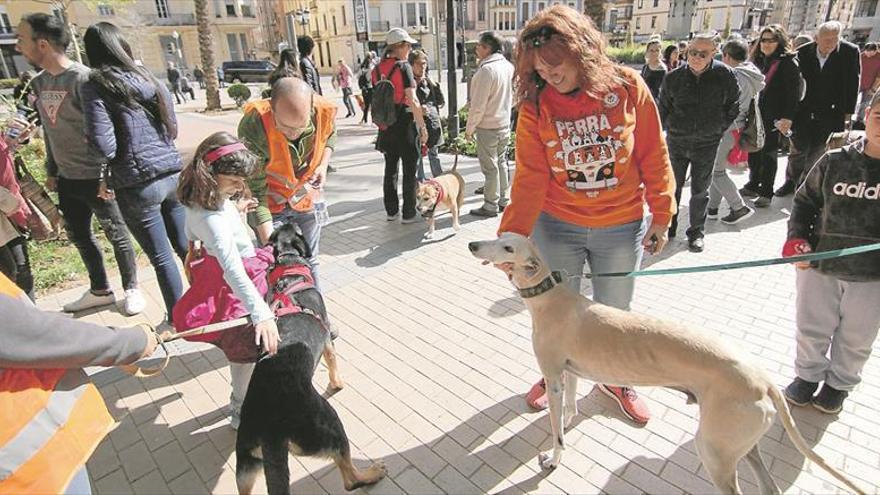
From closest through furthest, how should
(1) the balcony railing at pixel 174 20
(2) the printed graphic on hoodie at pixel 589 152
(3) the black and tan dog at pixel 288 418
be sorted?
(3) the black and tan dog at pixel 288 418, (2) the printed graphic on hoodie at pixel 589 152, (1) the balcony railing at pixel 174 20

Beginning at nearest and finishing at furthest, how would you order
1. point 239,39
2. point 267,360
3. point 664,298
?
point 267,360 < point 664,298 < point 239,39

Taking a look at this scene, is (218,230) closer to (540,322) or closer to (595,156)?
(540,322)

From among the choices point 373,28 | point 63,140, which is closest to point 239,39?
point 373,28

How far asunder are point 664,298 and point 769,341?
2.94 feet

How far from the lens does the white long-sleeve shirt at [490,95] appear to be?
5941mm

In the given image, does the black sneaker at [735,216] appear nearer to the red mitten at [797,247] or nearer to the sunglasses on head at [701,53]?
the sunglasses on head at [701,53]

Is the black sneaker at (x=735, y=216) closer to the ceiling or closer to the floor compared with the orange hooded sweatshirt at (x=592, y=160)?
closer to the floor

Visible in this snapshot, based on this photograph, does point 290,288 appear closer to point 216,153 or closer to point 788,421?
point 216,153

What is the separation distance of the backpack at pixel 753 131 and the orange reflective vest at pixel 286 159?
4.85m

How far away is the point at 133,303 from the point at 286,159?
2532 mm

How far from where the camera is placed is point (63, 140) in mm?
3814

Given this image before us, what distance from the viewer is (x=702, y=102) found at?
4.71 m

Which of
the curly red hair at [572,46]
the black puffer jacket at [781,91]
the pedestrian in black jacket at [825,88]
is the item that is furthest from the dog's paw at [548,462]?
the pedestrian in black jacket at [825,88]

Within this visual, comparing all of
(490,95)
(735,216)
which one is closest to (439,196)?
(490,95)
